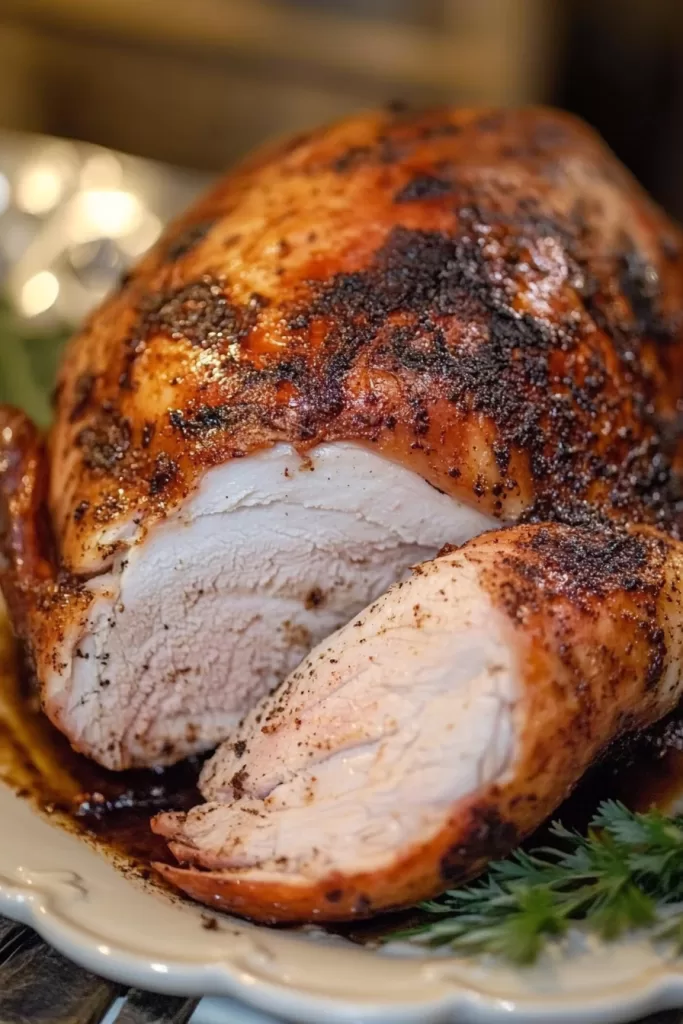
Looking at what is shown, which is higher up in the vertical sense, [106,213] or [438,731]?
[438,731]

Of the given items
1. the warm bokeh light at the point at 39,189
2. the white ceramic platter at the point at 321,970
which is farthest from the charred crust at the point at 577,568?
the warm bokeh light at the point at 39,189

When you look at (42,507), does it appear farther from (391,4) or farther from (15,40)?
(15,40)

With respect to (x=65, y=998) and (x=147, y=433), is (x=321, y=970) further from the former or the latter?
(x=147, y=433)

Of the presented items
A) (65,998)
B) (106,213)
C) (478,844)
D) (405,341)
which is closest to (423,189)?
(405,341)

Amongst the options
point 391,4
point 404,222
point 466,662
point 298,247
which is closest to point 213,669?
point 466,662

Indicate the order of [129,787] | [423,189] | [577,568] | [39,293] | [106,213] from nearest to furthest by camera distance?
1. [577,568]
2. [129,787]
3. [423,189]
4. [39,293]
5. [106,213]

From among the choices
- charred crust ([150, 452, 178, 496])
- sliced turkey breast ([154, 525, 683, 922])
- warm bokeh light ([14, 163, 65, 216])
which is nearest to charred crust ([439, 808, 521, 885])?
sliced turkey breast ([154, 525, 683, 922])

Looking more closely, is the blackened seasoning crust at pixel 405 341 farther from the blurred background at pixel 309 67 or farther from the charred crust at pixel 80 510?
the blurred background at pixel 309 67
